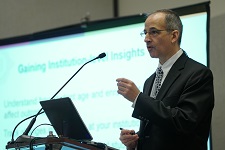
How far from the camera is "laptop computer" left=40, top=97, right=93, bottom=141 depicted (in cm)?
194

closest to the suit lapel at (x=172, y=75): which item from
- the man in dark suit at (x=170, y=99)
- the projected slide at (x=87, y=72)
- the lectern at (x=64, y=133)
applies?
the man in dark suit at (x=170, y=99)

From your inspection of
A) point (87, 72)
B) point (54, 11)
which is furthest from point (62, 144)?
point (54, 11)

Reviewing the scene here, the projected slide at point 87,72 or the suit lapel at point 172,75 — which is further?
the projected slide at point 87,72

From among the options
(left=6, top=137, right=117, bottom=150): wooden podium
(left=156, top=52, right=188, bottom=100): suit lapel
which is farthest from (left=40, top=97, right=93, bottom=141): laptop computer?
(left=156, top=52, right=188, bottom=100): suit lapel

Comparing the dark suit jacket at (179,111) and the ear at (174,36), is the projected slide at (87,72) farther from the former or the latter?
the dark suit jacket at (179,111)

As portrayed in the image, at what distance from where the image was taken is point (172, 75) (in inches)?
84.4

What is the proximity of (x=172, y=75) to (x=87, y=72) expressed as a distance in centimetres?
160

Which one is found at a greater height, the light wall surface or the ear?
the light wall surface

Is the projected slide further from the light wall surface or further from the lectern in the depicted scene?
the lectern

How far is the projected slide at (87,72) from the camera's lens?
11.0ft

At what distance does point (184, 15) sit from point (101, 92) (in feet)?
3.08

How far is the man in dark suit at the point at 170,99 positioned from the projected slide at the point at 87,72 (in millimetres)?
881

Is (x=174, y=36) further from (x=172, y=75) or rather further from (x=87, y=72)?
(x=87, y=72)

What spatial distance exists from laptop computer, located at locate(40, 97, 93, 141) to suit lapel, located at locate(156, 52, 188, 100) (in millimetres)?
428
